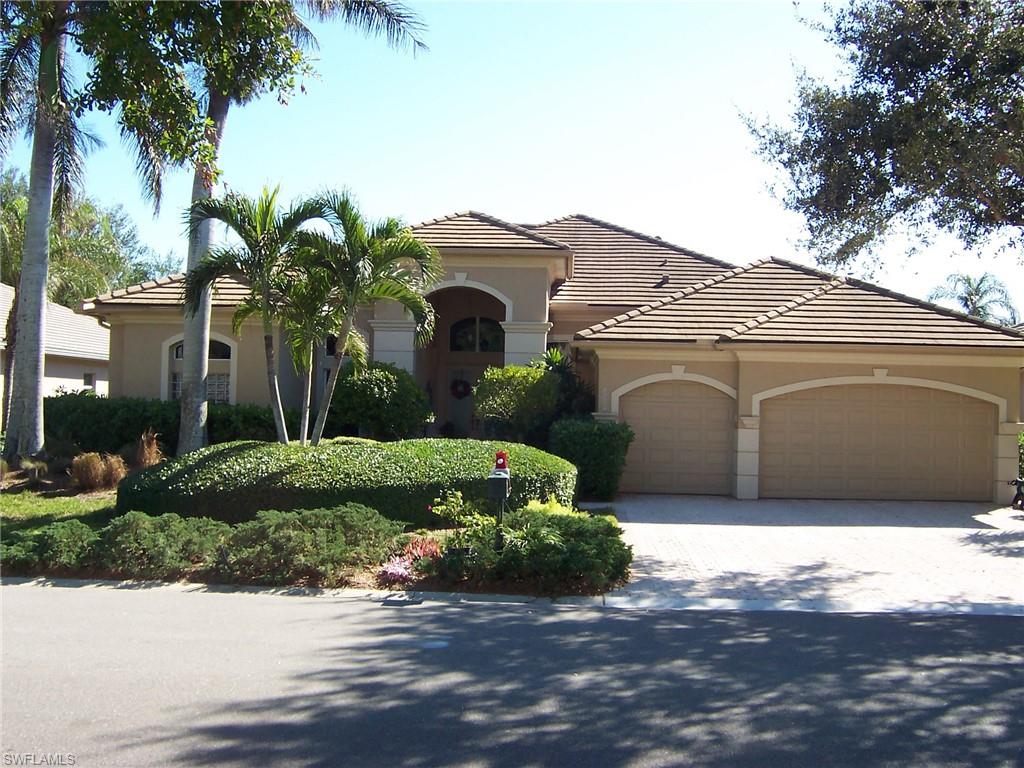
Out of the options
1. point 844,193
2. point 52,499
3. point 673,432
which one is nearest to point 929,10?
point 844,193

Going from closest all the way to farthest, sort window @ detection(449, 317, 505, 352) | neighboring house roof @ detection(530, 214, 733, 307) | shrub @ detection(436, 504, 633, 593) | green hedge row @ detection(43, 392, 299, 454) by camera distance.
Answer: shrub @ detection(436, 504, 633, 593), green hedge row @ detection(43, 392, 299, 454), neighboring house roof @ detection(530, 214, 733, 307), window @ detection(449, 317, 505, 352)

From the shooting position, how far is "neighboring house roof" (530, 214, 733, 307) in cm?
2230

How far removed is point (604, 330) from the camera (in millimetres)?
16969

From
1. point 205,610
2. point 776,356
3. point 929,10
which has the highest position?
point 929,10

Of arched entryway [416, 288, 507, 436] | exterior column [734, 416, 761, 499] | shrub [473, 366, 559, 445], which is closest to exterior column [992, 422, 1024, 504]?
exterior column [734, 416, 761, 499]

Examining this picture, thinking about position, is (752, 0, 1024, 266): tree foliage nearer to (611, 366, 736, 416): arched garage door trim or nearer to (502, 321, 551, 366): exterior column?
(611, 366, 736, 416): arched garage door trim

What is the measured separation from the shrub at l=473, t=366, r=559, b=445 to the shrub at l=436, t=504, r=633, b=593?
6.82 meters

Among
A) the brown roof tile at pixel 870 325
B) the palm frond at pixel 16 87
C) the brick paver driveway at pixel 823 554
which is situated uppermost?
the palm frond at pixel 16 87

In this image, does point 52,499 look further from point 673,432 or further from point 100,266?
point 100,266

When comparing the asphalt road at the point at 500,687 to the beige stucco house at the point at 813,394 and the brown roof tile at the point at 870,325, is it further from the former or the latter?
the brown roof tile at the point at 870,325

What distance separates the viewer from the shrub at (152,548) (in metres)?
10.1

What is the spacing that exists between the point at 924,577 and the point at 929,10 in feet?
23.4

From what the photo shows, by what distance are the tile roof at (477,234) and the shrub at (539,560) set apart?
10.3m

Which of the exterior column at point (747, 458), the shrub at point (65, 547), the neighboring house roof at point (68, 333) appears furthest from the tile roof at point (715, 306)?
the neighboring house roof at point (68, 333)
